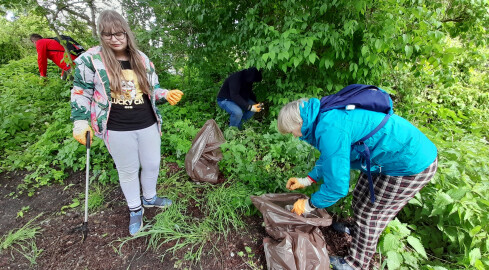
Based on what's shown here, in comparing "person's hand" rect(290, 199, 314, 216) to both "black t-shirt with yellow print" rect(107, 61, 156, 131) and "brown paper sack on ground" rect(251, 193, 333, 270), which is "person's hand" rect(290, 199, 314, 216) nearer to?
"brown paper sack on ground" rect(251, 193, 333, 270)

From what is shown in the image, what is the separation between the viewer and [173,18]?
11.9 ft

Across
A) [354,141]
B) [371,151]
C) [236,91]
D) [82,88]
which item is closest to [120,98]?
[82,88]

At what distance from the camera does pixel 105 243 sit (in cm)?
196

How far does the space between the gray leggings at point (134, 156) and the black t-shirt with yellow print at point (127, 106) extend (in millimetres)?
53

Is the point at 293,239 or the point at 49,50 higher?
the point at 49,50

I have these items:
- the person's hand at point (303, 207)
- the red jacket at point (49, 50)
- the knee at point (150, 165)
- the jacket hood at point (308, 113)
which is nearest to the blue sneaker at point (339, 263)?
the person's hand at point (303, 207)

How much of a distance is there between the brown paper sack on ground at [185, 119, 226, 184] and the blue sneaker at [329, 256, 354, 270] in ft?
4.65

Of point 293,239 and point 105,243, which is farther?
point 105,243

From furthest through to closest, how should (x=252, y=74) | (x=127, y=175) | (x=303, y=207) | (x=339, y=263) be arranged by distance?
(x=252, y=74) → (x=127, y=175) → (x=339, y=263) → (x=303, y=207)

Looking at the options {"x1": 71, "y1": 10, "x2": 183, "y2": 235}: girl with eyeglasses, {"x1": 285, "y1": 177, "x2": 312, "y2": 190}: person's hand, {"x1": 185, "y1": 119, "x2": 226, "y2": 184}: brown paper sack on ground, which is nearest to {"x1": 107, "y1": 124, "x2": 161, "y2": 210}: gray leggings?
{"x1": 71, "y1": 10, "x2": 183, "y2": 235}: girl with eyeglasses

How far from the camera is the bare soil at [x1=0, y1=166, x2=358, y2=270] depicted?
1.81 meters

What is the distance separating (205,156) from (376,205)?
5.81 ft

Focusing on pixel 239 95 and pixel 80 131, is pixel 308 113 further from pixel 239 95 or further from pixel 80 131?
pixel 239 95

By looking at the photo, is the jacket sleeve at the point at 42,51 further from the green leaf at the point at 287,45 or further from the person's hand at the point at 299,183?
the person's hand at the point at 299,183
